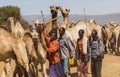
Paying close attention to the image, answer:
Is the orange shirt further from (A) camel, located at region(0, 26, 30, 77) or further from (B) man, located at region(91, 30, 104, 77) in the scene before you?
(B) man, located at region(91, 30, 104, 77)

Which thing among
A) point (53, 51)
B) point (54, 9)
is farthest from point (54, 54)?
point (54, 9)

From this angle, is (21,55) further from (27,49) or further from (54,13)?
(54,13)

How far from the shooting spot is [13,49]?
10.8 m

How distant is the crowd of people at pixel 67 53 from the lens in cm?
1120

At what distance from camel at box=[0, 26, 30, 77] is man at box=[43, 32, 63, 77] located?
2.37ft

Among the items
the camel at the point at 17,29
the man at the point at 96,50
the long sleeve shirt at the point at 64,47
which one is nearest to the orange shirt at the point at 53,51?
the long sleeve shirt at the point at 64,47

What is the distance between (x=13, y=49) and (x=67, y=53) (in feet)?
5.86

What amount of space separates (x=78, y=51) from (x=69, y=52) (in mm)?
334

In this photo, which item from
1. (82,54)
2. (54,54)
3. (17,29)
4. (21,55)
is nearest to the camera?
(21,55)

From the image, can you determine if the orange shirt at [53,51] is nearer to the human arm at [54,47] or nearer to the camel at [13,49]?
the human arm at [54,47]

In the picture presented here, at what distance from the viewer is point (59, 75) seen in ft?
37.2

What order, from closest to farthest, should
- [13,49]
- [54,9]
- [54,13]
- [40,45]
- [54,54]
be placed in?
[13,49], [54,54], [40,45], [54,13], [54,9]

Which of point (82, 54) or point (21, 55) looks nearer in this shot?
point (21, 55)

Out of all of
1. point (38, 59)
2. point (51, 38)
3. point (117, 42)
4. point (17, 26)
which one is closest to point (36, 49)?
point (38, 59)
